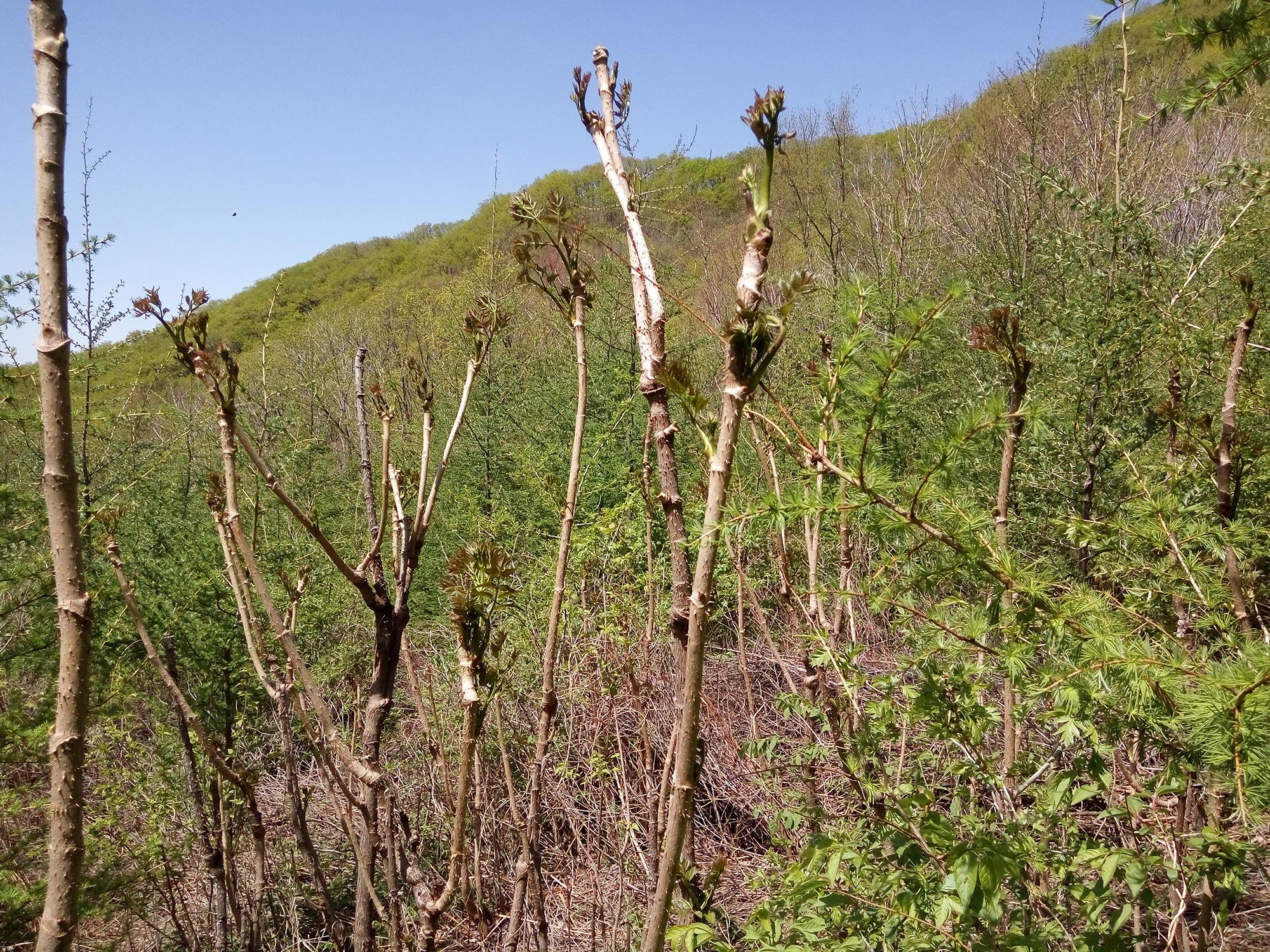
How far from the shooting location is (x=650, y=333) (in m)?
1.19

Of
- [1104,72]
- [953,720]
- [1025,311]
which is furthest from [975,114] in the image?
→ [953,720]

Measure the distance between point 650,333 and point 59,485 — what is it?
2.57ft

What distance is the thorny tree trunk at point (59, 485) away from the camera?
25.5 inches

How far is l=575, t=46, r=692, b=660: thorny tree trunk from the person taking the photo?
1.18m

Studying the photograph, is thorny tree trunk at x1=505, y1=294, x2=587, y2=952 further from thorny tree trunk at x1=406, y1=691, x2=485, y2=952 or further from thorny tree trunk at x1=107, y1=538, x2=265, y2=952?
thorny tree trunk at x1=107, y1=538, x2=265, y2=952

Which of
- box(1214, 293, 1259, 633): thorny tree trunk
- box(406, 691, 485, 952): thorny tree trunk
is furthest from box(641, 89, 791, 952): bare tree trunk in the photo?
box(1214, 293, 1259, 633): thorny tree trunk

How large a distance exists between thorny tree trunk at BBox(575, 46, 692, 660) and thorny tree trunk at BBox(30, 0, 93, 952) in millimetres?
711

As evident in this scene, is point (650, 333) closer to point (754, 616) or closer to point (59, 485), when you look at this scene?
point (59, 485)

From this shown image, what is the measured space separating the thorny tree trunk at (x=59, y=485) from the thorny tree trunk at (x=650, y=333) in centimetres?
71

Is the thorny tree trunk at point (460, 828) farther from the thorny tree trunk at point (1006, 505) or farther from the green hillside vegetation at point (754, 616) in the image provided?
the thorny tree trunk at point (1006, 505)

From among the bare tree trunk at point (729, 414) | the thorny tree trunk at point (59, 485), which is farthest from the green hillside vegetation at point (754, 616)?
the thorny tree trunk at point (59, 485)

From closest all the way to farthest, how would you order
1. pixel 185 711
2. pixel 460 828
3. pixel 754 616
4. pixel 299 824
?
pixel 460 828
pixel 185 711
pixel 299 824
pixel 754 616

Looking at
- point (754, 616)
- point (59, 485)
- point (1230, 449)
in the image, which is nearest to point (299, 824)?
point (59, 485)

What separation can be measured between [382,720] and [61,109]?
0.88 m
